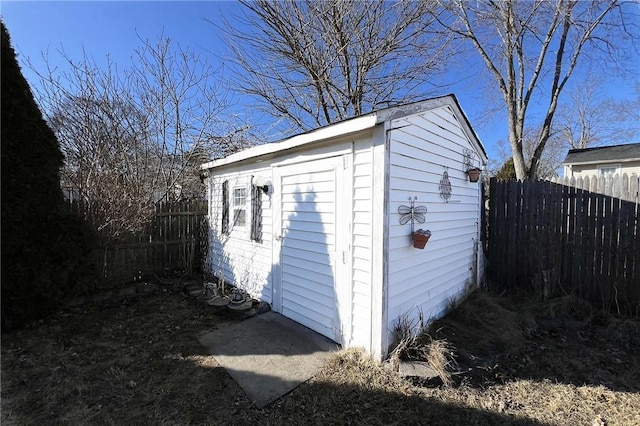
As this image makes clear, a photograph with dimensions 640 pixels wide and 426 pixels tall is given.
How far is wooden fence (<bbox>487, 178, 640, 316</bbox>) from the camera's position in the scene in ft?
15.0

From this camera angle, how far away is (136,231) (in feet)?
19.3

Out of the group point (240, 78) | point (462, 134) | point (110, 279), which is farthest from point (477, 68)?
point (110, 279)

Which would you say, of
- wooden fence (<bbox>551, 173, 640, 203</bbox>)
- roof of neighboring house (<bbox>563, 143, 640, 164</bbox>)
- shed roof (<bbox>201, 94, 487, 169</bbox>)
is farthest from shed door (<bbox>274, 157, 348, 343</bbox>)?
roof of neighboring house (<bbox>563, 143, 640, 164</bbox>)

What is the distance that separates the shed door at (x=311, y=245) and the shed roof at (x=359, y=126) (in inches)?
12.6

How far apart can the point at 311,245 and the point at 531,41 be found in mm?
10873

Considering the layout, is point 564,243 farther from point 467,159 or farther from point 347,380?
point 347,380

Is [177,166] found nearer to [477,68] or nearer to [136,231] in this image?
[136,231]

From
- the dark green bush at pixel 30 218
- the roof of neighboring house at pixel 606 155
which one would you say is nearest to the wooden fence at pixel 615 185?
the dark green bush at pixel 30 218

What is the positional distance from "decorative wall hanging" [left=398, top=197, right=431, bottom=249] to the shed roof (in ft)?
3.36

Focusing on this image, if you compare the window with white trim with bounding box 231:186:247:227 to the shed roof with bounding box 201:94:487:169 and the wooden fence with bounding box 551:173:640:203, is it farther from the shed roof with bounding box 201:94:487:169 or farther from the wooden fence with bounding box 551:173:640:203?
the wooden fence with bounding box 551:173:640:203

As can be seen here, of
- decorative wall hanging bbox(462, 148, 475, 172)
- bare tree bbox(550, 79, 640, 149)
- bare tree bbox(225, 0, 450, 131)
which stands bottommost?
decorative wall hanging bbox(462, 148, 475, 172)

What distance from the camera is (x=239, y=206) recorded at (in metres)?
5.81

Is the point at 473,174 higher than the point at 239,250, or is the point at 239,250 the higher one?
the point at 473,174

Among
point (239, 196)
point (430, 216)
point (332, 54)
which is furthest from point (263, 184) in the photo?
point (332, 54)
